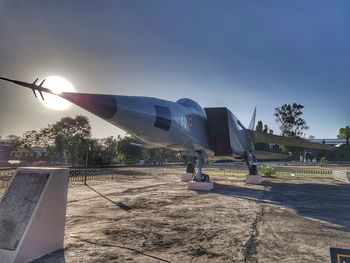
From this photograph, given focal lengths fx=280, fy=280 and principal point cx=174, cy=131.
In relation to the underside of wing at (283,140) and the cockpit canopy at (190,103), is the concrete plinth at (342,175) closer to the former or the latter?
the underside of wing at (283,140)

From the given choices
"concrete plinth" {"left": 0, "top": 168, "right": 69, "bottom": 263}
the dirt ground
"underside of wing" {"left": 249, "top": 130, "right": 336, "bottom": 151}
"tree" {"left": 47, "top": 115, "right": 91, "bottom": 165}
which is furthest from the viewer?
"tree" {"left": 47, "top": 115, "right": 91, "bottom": 165}

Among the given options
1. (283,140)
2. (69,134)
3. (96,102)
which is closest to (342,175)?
(283,140)

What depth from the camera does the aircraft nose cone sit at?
Answer: 546 centimetres

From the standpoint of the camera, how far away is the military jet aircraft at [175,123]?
229 inches

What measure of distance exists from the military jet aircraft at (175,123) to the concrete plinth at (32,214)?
60.8 inches

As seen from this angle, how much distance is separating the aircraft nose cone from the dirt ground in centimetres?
244

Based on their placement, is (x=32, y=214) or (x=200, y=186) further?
(x=200, y=186)

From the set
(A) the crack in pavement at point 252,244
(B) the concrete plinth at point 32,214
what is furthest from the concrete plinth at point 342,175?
(B) the concrete plinth at point 32,214

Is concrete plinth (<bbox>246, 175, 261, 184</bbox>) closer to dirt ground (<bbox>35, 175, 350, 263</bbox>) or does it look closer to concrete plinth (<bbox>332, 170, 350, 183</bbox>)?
concrete plinth (<bbox>332, 170, 350, 183</bbox>)

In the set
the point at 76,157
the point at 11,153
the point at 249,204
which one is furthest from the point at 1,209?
the point at 11,153

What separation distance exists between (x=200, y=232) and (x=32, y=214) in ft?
10.3

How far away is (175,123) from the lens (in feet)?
29.4

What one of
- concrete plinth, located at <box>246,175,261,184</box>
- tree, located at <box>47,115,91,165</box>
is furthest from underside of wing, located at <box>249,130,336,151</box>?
tree, located at <box>47,115,91,165</box>

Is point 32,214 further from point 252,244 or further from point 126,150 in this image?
point 126,150
